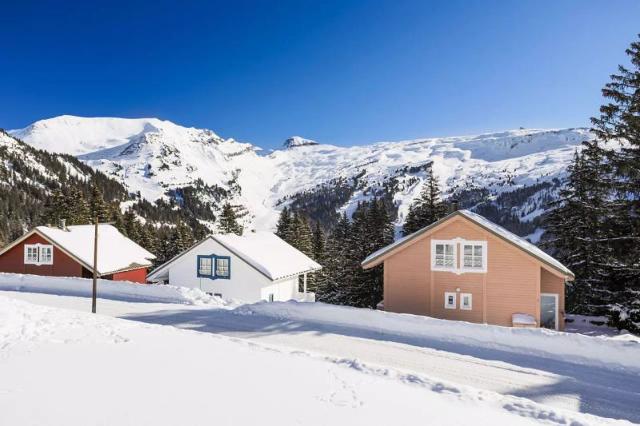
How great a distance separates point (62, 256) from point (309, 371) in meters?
30.1

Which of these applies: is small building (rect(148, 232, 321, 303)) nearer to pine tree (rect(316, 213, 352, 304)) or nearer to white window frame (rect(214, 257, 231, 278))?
white window frame (rect(214, 257, 231, 278))

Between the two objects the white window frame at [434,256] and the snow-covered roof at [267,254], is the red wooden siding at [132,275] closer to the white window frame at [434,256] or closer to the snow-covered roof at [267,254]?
the snow-covered roof at [267,254]

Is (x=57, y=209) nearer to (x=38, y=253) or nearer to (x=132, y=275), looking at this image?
(x=38, y=253)

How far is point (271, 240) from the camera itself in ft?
123

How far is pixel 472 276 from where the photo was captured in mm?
20328

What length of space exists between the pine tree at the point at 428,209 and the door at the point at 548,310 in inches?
A: 654

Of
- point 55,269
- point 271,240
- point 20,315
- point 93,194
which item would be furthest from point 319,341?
point 93,194

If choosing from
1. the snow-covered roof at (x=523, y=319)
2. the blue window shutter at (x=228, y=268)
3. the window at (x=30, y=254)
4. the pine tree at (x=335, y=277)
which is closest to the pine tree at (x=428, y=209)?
the pine tree at (x=335, y=277)

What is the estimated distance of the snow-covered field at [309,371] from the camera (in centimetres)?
723

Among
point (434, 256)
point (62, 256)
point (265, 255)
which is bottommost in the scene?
point (62, 256)

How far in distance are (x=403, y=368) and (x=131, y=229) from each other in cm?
5983

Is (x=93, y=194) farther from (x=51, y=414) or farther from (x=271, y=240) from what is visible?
(x=51, y=414)

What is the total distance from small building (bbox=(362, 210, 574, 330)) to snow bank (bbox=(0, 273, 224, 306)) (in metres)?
9.20

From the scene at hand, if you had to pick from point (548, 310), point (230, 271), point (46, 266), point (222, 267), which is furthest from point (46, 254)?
point (548, 310)
